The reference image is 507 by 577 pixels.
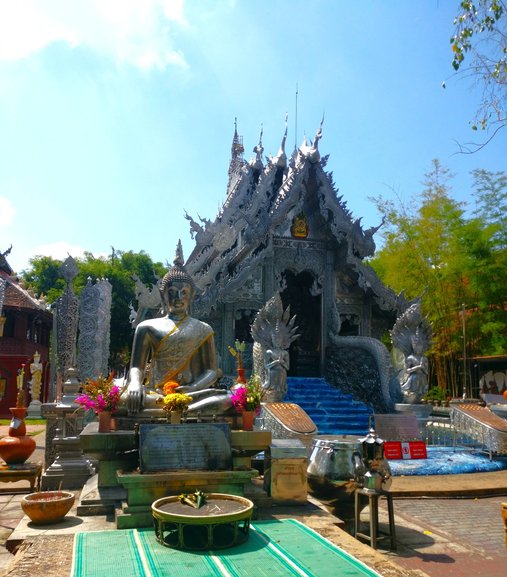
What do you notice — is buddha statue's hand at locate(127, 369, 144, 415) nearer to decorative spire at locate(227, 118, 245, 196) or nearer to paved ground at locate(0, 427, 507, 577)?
paved ground at locate(0, 427, 507, 577)

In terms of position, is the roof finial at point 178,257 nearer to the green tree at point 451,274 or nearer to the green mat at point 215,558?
the green mat at point 215,558

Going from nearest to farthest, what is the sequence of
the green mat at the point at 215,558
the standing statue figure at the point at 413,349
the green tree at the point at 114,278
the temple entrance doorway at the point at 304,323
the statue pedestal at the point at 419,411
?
the green mat at the point at 215,558, the statue pedestal at the point at 419,411, the standing statue figure at the point at 413,349, the temple entrance doorway at the point at 304,323, the green tree at the point at 114,278

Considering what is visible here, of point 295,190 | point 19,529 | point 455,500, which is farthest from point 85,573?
point 295,190

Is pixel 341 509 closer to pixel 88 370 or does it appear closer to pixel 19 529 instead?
pixel 19 529

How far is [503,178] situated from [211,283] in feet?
36.3

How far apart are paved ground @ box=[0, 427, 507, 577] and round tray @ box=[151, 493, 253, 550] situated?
67cm

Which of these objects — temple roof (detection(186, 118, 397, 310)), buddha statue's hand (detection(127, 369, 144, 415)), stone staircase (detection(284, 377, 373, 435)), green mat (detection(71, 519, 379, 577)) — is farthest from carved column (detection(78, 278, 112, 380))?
green mat (detection(71, 519, 379, 577))

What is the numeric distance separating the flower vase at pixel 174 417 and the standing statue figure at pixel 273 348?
626cm

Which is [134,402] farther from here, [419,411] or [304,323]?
[304,323]

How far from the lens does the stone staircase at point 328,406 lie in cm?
1202

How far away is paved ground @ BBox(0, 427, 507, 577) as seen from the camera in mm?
3930

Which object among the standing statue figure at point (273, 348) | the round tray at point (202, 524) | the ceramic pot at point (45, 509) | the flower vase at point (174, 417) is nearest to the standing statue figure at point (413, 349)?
the standing statue figure at point (273, 348)

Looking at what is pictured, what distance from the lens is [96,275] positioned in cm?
3152

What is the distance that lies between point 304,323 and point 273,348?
5.22 metres
